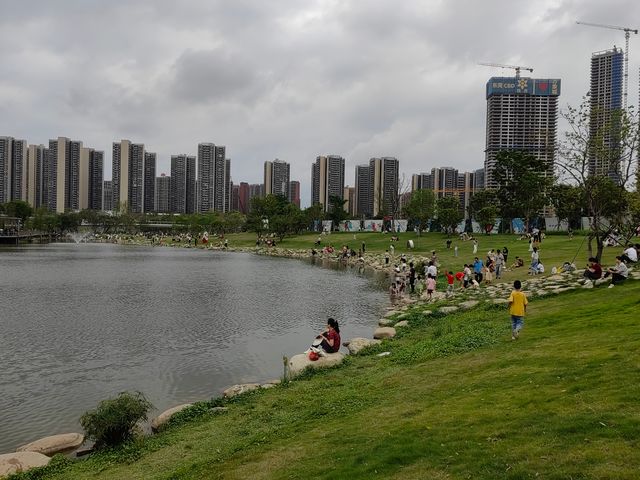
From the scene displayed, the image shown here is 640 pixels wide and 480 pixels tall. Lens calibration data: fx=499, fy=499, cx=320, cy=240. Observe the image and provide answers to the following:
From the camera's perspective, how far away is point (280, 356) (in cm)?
2128

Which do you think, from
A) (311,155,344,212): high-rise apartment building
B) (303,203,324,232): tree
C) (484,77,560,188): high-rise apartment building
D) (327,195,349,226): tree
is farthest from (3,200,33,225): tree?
(484,77,560,188): high-rise apartment building

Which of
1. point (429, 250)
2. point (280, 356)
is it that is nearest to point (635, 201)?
point (280, 356)

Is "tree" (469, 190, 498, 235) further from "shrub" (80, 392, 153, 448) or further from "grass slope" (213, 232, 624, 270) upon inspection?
"shrub" (80, 392, 153, 448)

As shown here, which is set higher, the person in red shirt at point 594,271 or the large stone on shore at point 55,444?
the person in red shirt at point 594,271

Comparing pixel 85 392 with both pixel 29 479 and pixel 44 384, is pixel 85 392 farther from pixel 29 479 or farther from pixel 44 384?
pixel 29 479

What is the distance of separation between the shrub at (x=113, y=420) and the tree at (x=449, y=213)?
Answer: 227 feet

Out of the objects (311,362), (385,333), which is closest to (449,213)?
(385,333)

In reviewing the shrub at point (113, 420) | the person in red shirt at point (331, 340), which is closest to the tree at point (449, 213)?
the person in red shirt at point (331, 340)

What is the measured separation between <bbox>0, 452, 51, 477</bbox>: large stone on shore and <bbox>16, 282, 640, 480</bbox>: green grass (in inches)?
30.9

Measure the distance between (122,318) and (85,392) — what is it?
13.2 meters

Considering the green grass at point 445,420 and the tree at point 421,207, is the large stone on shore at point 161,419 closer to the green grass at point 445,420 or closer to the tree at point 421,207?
the green grass at point 445,420

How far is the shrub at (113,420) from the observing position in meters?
12.1

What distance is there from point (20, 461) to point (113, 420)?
6.65 feet

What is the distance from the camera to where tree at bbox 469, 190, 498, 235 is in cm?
7344
